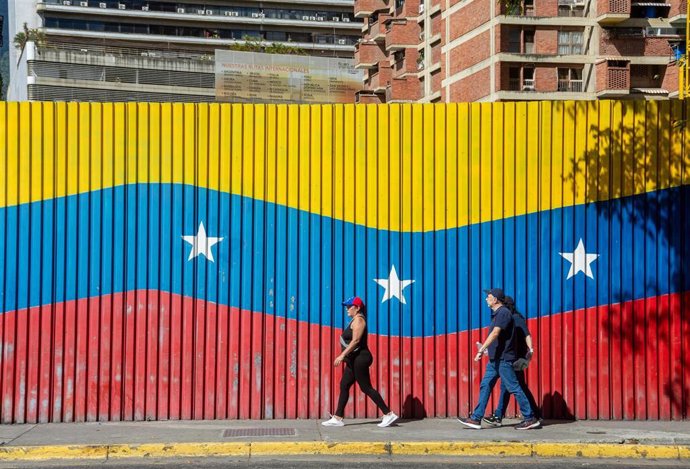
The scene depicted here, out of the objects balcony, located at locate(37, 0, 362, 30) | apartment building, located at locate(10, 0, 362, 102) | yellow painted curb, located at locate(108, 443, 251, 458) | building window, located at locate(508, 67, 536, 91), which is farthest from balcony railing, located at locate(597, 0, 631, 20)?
yellow painted curb, located at locate(108, 443, 251, 458)

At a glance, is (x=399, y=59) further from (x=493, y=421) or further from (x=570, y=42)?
(x=493, y=421)

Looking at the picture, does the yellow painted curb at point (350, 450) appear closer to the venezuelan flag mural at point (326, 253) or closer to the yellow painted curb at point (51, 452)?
the yellow painted curb at point (51, 452)

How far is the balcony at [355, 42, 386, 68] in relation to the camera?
76438 mm

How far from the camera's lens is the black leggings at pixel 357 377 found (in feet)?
38.3

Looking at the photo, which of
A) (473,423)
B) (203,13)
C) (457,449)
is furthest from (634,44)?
(203,13)

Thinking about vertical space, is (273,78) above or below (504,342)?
Result: above

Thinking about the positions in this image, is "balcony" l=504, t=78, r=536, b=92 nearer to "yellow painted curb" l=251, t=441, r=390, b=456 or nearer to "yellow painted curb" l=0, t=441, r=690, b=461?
"yellow painted curb" l=0, t=441, r=690, b=461

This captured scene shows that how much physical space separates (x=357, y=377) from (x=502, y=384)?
1.70 meters

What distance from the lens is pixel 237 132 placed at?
1234 cm

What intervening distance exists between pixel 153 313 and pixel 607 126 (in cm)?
599

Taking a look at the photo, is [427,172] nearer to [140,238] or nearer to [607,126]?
[607,126]

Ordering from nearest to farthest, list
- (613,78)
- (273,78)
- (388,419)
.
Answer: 1. (388,419)
2. (613,78)
3. (273,78)

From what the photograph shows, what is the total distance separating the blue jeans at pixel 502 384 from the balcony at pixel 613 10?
50403 millimetres

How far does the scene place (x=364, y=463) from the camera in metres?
10.0
